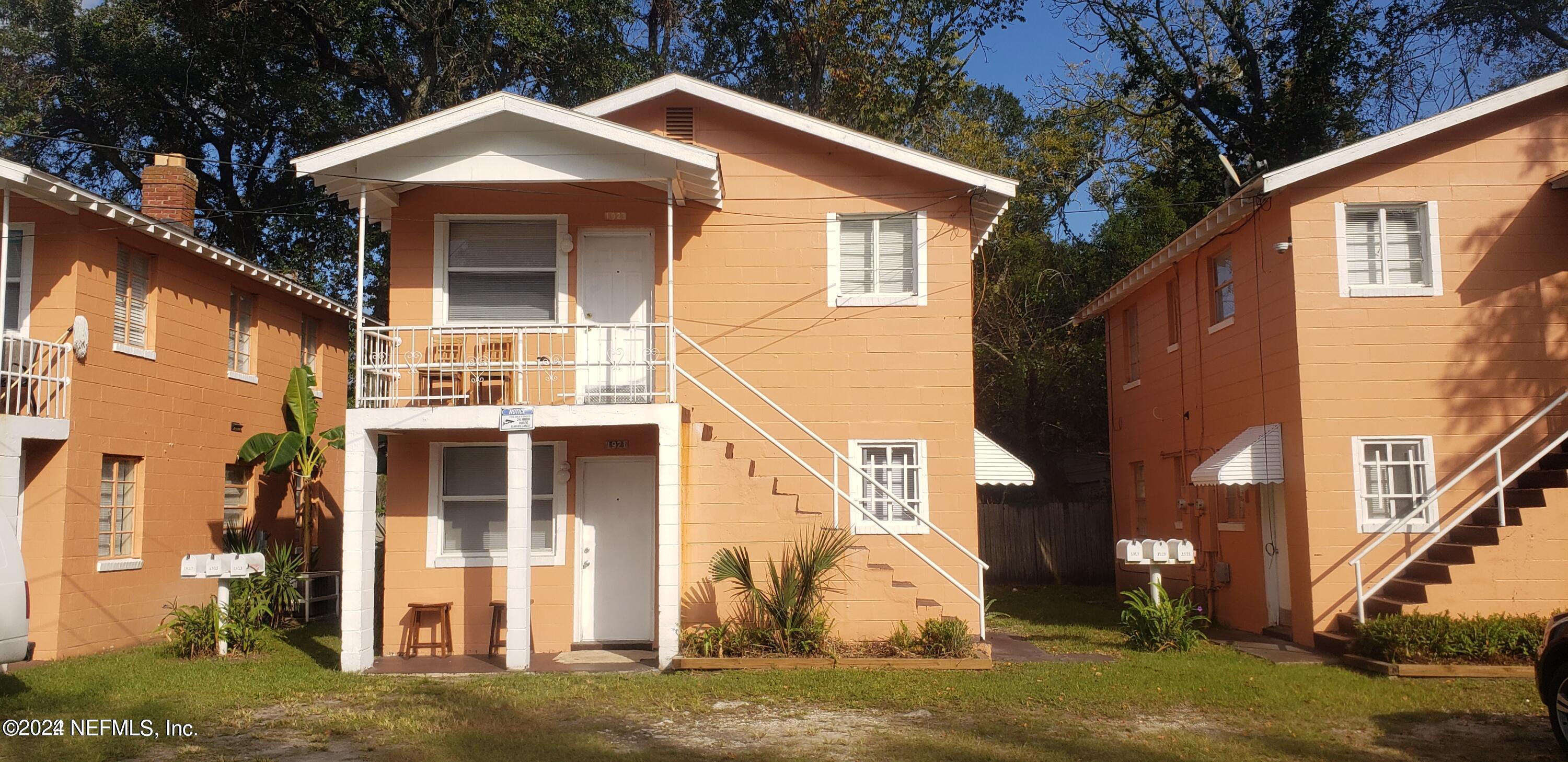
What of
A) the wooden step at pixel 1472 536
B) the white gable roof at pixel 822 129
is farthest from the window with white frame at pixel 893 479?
the wooden step at pixel 1472 536

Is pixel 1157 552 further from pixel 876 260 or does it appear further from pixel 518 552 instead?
pixel 518 552

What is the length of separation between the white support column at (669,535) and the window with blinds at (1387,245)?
28.3ft

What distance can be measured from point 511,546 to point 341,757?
4.07m

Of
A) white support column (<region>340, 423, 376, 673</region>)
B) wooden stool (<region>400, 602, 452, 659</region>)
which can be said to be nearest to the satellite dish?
white support column (<region>340, 423, 376, 673</region>)

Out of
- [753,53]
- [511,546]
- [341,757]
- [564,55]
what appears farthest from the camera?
[753,53]

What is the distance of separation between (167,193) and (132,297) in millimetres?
2796

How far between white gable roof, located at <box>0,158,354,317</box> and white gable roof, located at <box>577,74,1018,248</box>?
5773 millimetres

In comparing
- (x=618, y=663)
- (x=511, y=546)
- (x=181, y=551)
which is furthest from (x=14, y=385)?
(x=618, y=663)

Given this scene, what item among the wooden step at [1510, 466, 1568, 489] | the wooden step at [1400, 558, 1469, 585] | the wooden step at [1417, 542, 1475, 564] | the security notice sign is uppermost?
the security notice sign

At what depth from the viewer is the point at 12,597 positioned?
10.1 meters

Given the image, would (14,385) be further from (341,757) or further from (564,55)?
(564,55)

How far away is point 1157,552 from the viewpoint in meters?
13.9

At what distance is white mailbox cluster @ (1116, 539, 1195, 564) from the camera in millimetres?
13914

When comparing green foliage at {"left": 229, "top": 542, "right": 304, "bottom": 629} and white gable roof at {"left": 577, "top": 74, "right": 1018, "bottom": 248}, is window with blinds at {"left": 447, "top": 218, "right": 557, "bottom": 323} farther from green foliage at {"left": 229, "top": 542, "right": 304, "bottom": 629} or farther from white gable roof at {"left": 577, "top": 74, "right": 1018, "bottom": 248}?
green foliage at {"left": 229, "top": 542, "right": 304, "bottom": 629}
